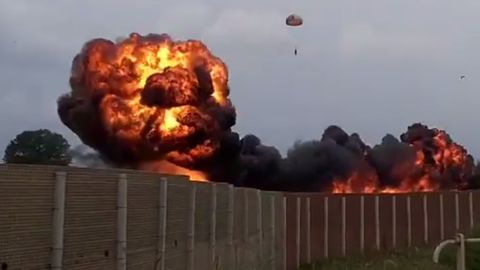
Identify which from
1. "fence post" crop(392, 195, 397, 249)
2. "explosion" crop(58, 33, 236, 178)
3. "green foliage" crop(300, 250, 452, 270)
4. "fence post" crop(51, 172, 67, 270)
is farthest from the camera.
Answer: "explosion" crop(58, 33, 236, 178)

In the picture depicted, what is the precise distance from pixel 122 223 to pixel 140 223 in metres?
1.09

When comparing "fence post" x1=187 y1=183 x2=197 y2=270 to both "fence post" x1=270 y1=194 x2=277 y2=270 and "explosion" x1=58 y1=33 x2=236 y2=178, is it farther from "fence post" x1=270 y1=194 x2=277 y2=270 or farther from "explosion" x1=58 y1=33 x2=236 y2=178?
"explosion" x1=58 y1=33 x2=236 y2=178

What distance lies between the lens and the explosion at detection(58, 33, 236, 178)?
48.6 m

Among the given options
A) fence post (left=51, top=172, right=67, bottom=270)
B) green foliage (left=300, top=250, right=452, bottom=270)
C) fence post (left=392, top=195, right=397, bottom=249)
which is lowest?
green foliage (left=300, top=250, right=452, bottom=270)

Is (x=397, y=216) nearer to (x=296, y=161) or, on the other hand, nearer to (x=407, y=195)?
(x=407, y=195)

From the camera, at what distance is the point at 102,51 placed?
49719mm

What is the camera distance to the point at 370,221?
1503 inches

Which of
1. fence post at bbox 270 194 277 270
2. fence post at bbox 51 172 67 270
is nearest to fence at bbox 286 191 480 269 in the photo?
fence post at bbox 270 194 277 270

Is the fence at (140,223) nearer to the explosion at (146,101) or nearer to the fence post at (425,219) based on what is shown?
the fence post at (425,219)

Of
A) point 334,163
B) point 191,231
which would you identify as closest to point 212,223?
point 191,231

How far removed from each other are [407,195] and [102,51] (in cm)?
1883

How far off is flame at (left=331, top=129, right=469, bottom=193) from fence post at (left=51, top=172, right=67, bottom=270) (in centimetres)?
5309

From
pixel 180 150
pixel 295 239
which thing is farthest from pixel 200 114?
pixel 295 239

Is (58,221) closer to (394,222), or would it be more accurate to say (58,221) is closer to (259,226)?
(259,226)
